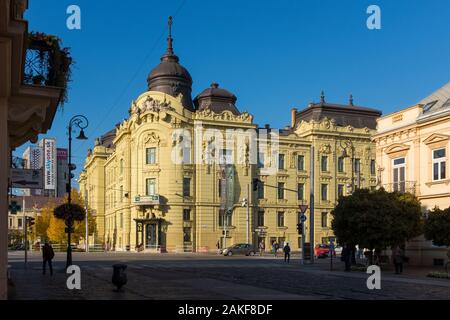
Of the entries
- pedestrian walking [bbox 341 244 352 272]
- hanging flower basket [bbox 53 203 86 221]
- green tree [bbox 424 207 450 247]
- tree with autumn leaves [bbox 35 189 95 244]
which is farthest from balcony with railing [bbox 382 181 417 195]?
tree with autumn leaves [bbox 35 189 95 244]

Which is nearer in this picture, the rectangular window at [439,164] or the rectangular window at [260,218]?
the rectangular window at [439,164]

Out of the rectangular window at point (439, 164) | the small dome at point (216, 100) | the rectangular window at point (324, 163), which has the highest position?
the small dome at point (216, 100)

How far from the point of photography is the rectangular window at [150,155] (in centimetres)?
7094

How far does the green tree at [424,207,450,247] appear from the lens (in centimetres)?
3003

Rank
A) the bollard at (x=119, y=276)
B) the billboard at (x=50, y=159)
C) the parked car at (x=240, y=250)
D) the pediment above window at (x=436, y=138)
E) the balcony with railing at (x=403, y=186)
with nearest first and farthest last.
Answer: the bollard at (x=119, y=276) < the pediment above window at (x=436, y=138) < the balcony with railing at (x=403, y=186) < the parked car at (x=240, y=250) < the billboard at (x=50, y=159)

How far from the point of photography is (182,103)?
72.1 metres

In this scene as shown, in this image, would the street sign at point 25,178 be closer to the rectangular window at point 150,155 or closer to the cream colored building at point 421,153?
the cream colored building at point 421,153

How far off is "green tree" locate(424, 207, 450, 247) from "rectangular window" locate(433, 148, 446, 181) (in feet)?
19.2

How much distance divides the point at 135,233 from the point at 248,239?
14.1 meters

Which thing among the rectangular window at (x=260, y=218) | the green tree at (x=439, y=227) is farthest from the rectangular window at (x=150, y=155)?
the green tree at (x=439, y=227)

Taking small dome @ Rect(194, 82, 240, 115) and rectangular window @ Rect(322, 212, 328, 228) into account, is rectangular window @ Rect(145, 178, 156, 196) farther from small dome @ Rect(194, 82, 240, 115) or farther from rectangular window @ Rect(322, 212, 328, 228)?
rectangular window @ Rect(322, 212, 328, 228)

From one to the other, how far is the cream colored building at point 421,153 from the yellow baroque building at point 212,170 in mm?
26436

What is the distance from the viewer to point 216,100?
74.4 meters
